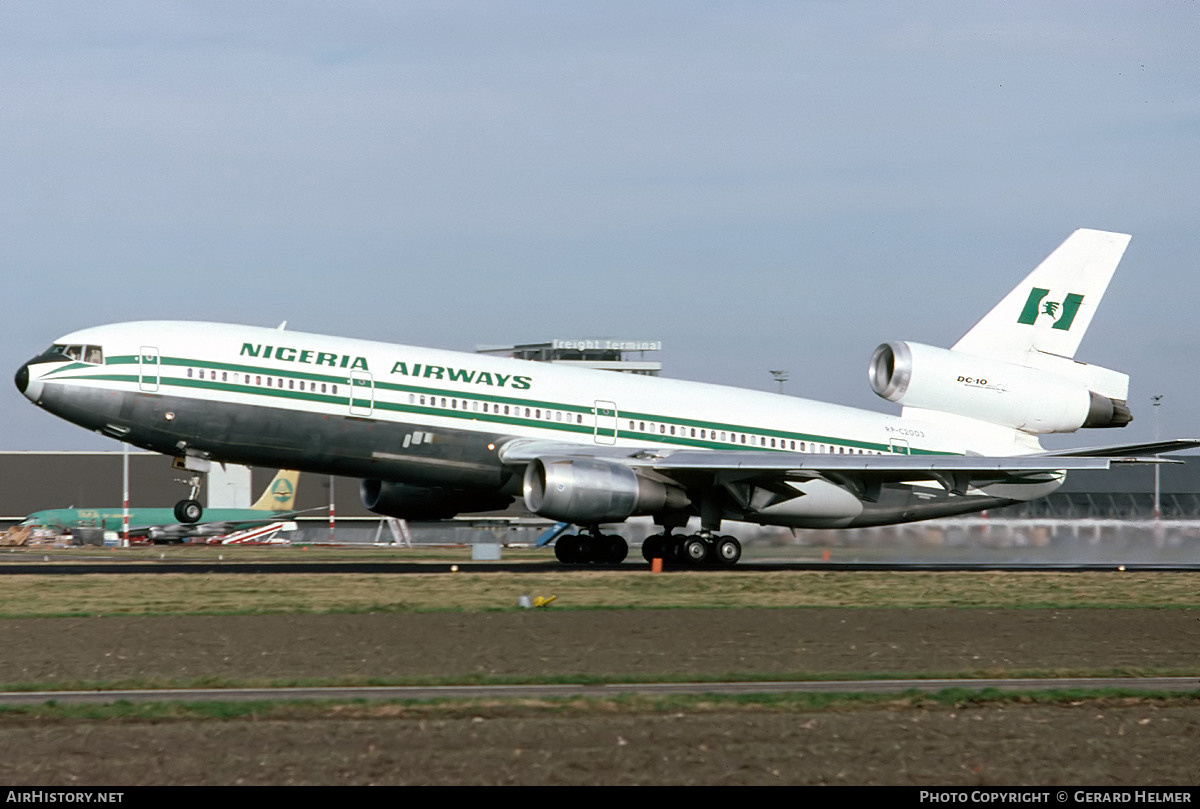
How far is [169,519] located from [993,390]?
51684mm

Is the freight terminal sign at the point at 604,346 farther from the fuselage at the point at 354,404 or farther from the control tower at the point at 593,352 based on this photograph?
the fuselage at the point at 354,404

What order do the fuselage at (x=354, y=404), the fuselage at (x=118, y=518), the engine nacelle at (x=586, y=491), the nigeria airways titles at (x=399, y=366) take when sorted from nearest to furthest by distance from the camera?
the fuselage at (x=354, y=404) < the engine nacelle at (x=586, y=491) < the nigeria airways titles at (x=399, y=366) < the fuselage at (x=118, y=518)

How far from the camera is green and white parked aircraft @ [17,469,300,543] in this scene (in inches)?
2864

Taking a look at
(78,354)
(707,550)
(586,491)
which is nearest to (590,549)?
(707,550)

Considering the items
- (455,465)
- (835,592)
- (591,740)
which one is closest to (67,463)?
(455,465)

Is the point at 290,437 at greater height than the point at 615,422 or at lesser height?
lesser

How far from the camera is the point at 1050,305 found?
123ft

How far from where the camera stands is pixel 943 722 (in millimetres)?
12188

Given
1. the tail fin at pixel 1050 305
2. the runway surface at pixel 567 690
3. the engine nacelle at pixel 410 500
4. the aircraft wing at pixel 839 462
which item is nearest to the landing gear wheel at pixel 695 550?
the aircraft wing at pixel 839 462

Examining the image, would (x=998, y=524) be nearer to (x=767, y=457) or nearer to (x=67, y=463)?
(x=767, y=457)

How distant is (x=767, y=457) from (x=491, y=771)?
926 inches

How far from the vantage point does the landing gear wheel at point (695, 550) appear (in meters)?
34.1

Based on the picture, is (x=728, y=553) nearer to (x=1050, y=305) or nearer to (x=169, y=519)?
(x=1050, y=305)

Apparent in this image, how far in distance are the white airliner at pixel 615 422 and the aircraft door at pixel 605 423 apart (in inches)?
1.6
